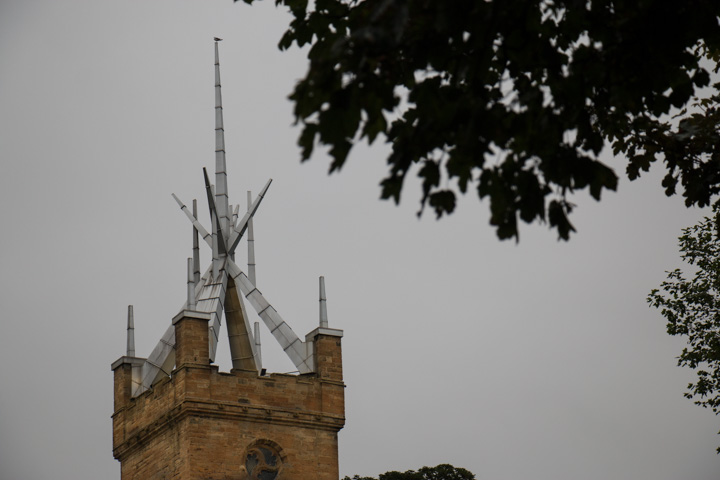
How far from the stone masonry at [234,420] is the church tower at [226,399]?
0.07ft

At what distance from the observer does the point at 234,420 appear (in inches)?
1201

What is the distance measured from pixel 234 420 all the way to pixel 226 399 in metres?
0.48

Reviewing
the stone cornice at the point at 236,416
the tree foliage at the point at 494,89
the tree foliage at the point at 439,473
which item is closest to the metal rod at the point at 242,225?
the stone cornice at the point at 236,416

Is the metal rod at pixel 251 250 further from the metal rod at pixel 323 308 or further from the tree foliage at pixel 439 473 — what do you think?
the tree foliage at pixel 439 473

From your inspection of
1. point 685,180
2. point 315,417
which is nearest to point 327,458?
point 315,417

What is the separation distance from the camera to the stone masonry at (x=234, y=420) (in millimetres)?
30094

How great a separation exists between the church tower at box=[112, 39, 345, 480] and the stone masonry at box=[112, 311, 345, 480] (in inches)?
0.8

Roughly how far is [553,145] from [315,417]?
2407 cm

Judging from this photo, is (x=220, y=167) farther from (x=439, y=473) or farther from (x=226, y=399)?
(x=439, y=473)

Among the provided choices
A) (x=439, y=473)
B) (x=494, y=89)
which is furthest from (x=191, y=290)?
(x=494, y=89)

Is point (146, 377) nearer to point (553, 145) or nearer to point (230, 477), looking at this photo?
point (230, 477)

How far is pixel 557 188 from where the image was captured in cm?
763

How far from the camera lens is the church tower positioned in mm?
30188

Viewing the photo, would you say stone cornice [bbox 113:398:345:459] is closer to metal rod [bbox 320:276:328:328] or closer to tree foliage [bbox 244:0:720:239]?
metal rod [bbox 320:276:328:328]
